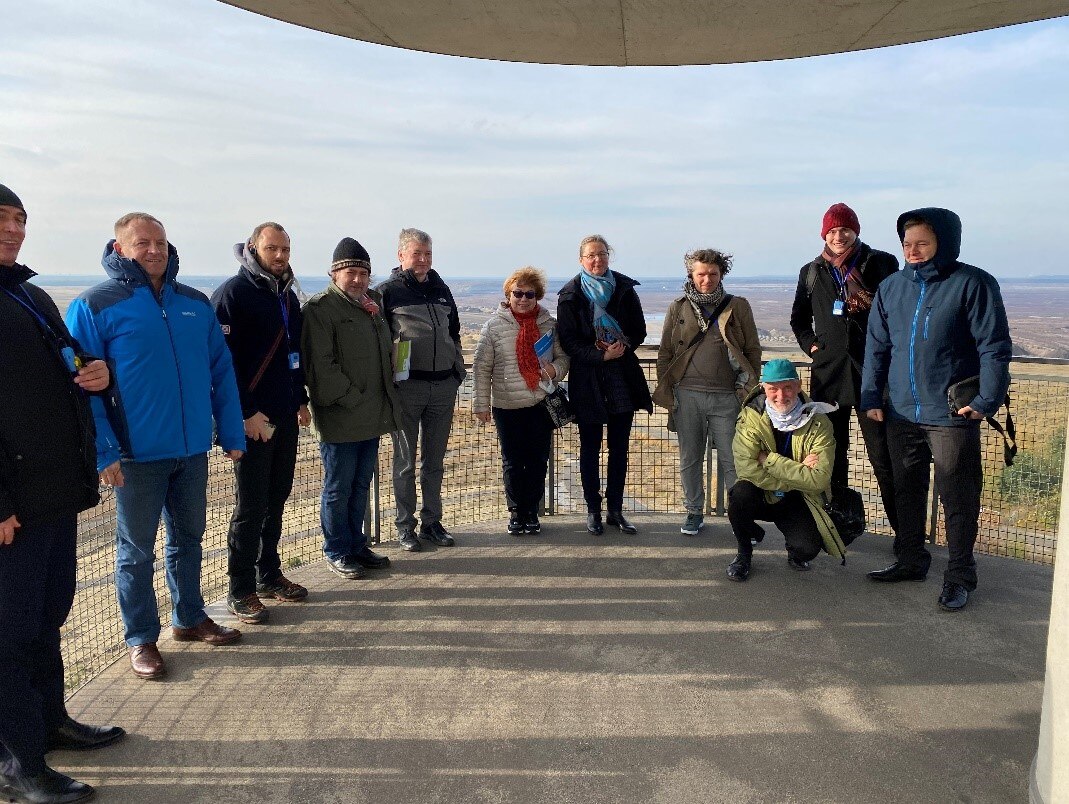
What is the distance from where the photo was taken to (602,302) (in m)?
5.20

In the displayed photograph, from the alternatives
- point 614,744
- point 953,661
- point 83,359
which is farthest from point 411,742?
point 953,661

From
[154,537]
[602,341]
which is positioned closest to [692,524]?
[602,341]

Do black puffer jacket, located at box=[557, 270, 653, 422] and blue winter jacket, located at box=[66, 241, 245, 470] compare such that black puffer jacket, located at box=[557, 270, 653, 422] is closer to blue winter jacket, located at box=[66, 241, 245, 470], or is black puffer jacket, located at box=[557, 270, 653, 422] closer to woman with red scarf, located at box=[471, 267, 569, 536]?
woman with red scarf, located at box=[471, 267, 569, 536]

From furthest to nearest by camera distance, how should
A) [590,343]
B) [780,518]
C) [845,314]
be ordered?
[590,343]
[845,314]
[780,518]

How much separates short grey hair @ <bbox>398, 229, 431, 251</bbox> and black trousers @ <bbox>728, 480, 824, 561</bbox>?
93.6 inches

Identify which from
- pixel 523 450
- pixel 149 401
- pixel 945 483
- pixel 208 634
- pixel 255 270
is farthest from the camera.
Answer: pixel 523 450

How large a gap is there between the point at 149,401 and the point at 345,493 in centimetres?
147

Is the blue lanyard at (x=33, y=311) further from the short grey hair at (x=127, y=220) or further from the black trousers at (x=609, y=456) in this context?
the black trousers at (x=609, y=456)

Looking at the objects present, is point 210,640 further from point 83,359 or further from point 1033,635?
point 1033,635

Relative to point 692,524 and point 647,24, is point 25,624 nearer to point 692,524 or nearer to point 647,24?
point 647,24

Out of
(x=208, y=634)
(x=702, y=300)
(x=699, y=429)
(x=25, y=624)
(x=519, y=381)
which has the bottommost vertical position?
(x=208, y=634)

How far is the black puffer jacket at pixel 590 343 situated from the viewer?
5223 mm

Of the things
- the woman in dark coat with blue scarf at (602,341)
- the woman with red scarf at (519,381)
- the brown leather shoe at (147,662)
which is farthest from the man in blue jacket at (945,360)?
the brown leather shoe at (147,662)

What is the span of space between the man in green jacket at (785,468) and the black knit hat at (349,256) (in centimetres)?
233
